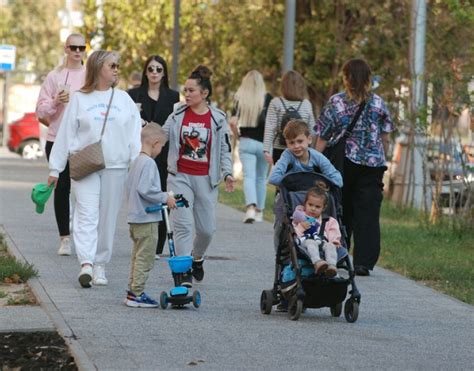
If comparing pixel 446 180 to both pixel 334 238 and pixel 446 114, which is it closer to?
pixel 446 114

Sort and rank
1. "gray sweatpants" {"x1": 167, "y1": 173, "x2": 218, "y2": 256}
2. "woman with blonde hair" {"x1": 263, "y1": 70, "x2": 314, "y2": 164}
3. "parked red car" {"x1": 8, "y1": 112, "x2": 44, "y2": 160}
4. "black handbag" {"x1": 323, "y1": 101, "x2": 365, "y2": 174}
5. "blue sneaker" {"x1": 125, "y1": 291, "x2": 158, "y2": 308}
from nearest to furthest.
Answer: "blue sneaker" {"x1": 125, "y1": 291, "x2": 158, "y2": 308} → "gray sweatpants" {"x1": 167, "y1": 173, "x2": 218, "y2": 256} → "black handbag" {"x1": 323, "y1": 101, "x2": 365, "y2": 174} → "woman with blonde hair" {"x1": 263, "y1": 70, "x2": 314, "y2": 164} → "parked red car" {"x1": 8, "y1": 112, "x2": 44, "y2": 160}

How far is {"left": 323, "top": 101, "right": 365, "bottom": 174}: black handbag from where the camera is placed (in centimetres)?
1223

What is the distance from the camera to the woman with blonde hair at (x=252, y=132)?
17078 millimetres

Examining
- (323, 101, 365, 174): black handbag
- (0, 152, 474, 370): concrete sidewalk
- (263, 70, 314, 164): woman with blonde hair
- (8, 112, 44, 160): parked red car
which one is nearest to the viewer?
(0, 152, 474, 370): concrete sidewalk

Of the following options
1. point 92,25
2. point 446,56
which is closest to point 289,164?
point 446,56

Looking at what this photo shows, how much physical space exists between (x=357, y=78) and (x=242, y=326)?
12.3ft

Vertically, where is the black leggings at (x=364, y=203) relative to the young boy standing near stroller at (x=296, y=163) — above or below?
below

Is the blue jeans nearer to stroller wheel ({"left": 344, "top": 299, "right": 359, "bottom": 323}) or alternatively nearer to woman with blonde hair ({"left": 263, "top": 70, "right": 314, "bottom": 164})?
woman with blonde hair ({"left": 263, "top": 70, "right": 314, "bottom": 164})

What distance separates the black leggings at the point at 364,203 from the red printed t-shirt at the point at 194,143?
1.75 m

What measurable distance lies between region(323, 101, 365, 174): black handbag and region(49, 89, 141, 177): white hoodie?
219 cm

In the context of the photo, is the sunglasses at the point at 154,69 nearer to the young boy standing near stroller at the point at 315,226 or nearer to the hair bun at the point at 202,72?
the hair bun at the point at 202,72

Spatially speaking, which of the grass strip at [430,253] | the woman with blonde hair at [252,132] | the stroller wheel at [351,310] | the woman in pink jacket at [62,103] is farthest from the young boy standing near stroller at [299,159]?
the woman with blonde hair at [252,132]

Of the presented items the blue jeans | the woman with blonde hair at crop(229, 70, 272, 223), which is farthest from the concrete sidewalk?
the blue jeans

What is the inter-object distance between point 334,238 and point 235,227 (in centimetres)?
746
